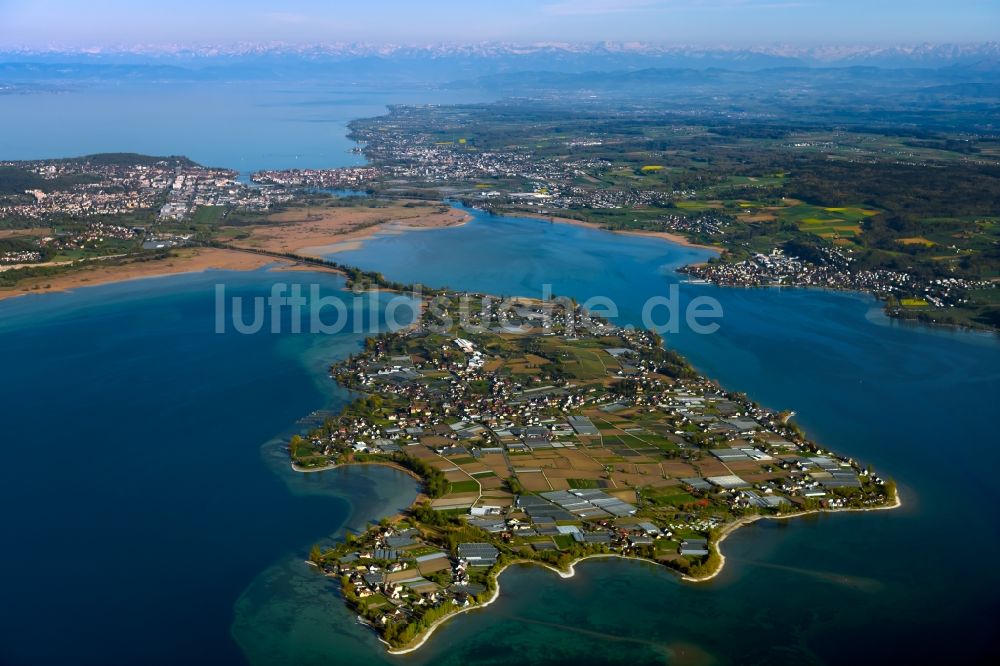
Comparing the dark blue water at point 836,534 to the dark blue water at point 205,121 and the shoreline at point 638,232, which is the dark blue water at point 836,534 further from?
the dark blue water at point 205,121

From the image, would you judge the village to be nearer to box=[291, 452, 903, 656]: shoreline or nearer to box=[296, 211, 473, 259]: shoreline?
box=[296, 211, 473, 259]: shoreline

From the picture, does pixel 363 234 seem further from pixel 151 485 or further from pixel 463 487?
pixel 463 487

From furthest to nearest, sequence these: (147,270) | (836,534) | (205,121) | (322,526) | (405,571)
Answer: (205,121) → (147,270) → (836,534) → (322,526) → (405,571)

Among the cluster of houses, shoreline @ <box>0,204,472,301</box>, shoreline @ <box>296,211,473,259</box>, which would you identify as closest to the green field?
the cluster of houses

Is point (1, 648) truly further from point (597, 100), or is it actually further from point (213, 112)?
point (597, 100)

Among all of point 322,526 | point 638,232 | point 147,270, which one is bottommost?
point 322,526

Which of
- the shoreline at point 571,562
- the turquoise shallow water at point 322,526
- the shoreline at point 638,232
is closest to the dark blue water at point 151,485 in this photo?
the turquoise shallow water at point 322,526

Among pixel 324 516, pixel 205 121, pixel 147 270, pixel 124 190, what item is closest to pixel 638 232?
pixel 147 270
